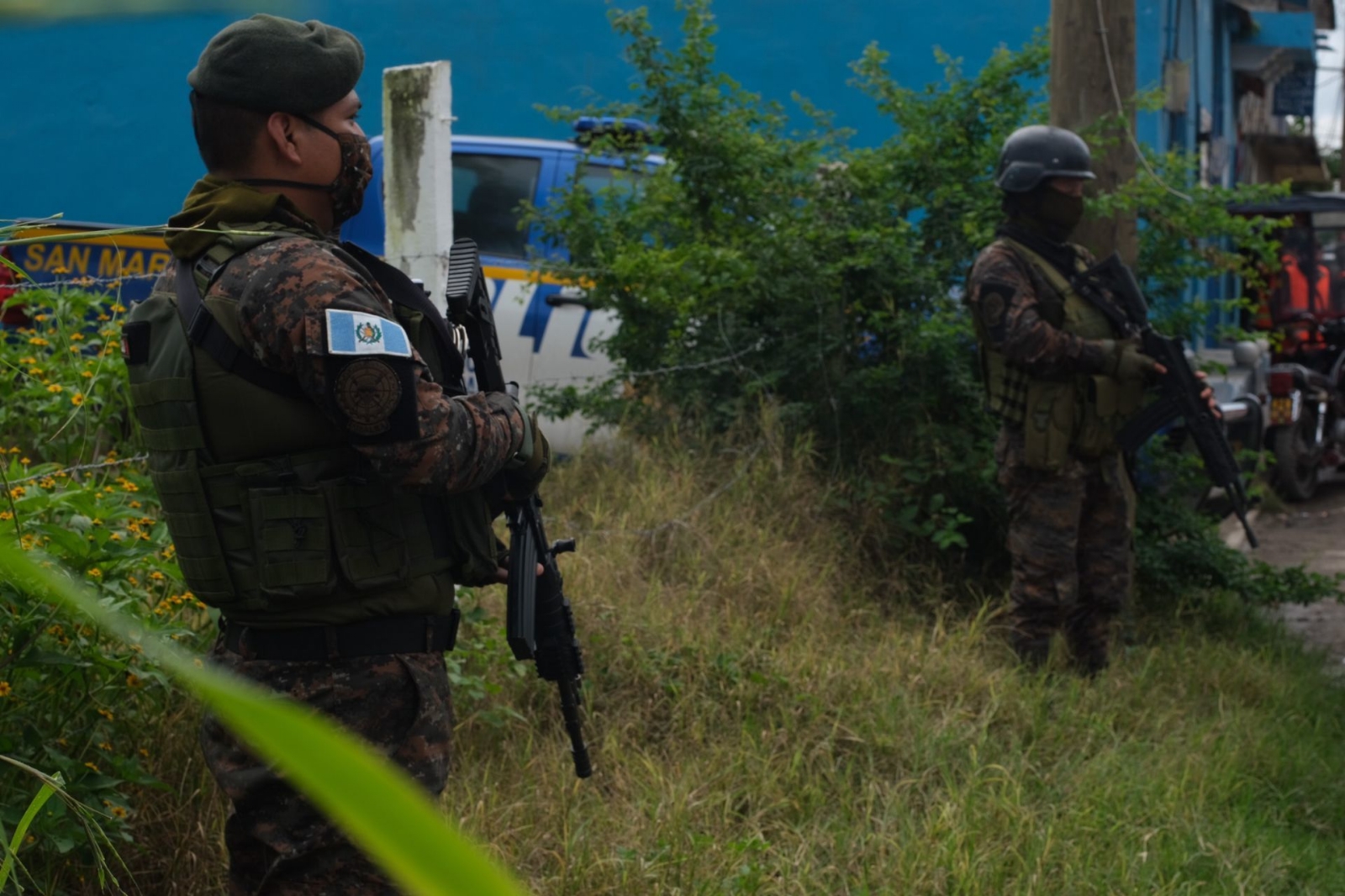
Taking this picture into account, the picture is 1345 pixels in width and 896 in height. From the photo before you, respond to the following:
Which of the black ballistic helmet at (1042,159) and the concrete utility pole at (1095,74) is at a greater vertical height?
the concrete utility pole at (1095,74)

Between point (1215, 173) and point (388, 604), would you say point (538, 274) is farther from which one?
point (1215, 173)

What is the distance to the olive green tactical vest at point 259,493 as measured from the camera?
202cm

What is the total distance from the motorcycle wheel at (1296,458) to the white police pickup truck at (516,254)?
509cm

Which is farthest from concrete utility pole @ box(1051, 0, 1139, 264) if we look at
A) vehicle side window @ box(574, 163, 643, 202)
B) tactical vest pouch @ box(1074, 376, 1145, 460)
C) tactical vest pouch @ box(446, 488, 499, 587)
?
tactical vest pouch @ box(446, 488, 499, 587)

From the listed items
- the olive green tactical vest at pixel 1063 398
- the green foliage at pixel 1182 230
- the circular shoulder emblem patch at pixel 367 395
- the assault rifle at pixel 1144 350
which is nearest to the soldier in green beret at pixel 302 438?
the circular shoulder emblem patch at pixel 367 395

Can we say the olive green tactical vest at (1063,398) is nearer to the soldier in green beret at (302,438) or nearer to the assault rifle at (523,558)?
the assault rifle at (523,558)

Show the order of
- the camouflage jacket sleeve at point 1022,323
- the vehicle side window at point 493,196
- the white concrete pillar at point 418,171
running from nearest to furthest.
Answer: the white concrete pillar at point 418,171, the camouflage jacket sleeve at point 1022,323, the vehicle side window at point 493,196

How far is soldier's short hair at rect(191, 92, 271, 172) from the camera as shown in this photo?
2090 millimetres

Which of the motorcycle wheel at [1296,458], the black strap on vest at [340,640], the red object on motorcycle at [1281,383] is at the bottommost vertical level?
the motorcycle wheel at [1296,458]

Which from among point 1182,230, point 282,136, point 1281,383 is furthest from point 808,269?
point 1281,383

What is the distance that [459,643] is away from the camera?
364cm

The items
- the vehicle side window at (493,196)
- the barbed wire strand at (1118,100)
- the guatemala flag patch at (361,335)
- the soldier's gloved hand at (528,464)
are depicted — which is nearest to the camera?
the guatemala flag patch at (361,335)

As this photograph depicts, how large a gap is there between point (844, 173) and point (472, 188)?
6.43 ft

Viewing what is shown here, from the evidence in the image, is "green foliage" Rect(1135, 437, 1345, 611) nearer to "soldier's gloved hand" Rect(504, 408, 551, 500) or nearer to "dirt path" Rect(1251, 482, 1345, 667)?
"dirt path" Rect(1251, 482, 1345, 667)
